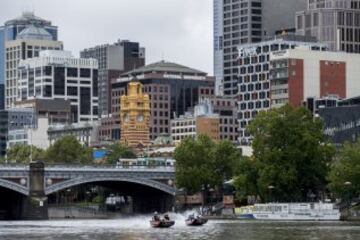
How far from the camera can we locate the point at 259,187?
19550cm

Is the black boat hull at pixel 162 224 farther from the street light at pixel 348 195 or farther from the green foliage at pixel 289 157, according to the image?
the green foliage at pixel 289 157

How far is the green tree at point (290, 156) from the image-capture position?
7672 inches

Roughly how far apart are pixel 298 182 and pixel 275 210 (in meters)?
9.06

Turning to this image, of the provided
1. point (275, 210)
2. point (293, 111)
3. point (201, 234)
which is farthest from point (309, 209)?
point (201, 234)

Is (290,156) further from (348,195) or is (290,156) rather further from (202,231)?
(202,231)

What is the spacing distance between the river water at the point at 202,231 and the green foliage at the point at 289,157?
70.7 feet

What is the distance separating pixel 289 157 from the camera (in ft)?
642

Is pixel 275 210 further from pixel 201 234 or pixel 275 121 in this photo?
pixel 201 234

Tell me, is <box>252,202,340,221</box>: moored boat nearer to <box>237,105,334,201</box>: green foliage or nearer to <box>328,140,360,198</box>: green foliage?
<box>328,140,360,198</box>: green foliage

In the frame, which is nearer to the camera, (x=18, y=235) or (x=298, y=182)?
(x=18, y=235)

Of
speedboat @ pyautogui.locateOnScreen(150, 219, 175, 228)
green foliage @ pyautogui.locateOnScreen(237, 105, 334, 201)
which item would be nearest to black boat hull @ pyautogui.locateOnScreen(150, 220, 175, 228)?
speedboat @ pyautogui.locateOnScreen(150, 219, 175, 228)

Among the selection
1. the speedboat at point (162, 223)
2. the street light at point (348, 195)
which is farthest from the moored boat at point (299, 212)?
the speedboat at point (162, 223)

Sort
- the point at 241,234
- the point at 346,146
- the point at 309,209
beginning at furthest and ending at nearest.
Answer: the point at 346,146
the point at 309,209
the point at 241,234

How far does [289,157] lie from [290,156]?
0.22m
